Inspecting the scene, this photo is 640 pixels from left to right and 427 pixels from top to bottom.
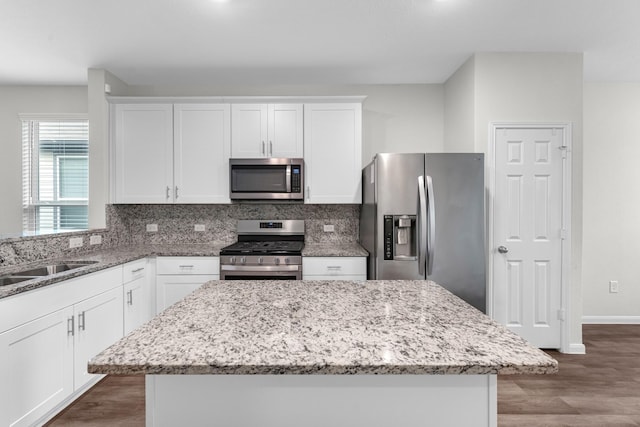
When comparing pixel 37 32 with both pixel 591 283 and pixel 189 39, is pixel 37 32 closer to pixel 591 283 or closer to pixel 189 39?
pixel 189 39

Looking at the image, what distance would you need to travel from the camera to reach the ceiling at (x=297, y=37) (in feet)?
7.98

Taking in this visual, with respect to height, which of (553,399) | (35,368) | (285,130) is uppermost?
(285,130)

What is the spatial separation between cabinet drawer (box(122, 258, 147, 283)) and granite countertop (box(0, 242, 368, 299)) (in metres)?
0.05

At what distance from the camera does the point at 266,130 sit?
3580 millimetres

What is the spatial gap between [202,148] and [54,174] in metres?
1.90

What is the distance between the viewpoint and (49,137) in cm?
405

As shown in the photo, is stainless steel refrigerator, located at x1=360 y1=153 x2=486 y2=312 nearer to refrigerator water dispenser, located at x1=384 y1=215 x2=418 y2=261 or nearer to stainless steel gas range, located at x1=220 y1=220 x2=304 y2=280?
refrigerator water dispenser, located at x1=384 y1=215 x2=418 y2=261

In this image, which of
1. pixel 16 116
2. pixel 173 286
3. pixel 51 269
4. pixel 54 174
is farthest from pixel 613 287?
pixel 16 116

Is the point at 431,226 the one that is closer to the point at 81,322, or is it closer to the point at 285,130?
the point at 285,130

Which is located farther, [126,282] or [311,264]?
[311,264]

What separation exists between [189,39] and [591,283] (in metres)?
4.75

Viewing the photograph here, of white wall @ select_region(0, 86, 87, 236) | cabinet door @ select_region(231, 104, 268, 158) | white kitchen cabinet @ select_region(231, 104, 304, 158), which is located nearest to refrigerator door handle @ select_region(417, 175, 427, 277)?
white kitchen cabinet @ select_region(231, 104, 304, 158)

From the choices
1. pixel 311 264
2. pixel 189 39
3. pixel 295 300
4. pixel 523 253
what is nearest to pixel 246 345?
pixel 295 300

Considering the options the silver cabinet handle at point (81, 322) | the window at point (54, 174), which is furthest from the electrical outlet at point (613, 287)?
the window at point (54, 174)
